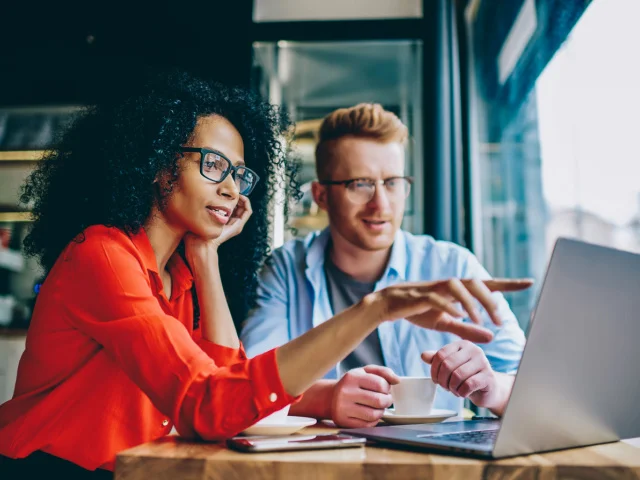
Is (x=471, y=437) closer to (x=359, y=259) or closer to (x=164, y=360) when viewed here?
(x=164, y=360)

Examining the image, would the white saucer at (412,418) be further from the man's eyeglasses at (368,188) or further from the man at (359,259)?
the man's eyeglasses at (368,188)

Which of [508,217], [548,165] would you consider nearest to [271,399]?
[548,165]

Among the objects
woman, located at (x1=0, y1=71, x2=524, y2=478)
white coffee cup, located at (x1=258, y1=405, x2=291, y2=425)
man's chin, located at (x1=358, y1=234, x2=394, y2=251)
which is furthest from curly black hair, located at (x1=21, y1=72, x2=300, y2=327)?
white coffee cup, located at (x1=258, y1=405, x2=291, y2=425)

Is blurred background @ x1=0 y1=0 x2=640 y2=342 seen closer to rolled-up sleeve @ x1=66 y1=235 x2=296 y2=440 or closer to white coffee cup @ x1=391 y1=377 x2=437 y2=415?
white coffee cup @ x1=391 y1=377 x2=437 y2=415

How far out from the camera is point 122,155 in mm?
1275

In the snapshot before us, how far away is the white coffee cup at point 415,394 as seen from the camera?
3.27 feet

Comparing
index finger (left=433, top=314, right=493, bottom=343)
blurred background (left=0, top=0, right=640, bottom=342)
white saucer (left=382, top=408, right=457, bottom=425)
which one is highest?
blurred background (left=0, top=0, right=640, bottom=342)

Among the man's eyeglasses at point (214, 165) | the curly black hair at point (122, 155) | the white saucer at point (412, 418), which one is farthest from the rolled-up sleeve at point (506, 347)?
the curly black hair at point (122, 155)

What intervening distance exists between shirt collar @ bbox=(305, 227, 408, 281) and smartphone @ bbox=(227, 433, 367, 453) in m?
1.05

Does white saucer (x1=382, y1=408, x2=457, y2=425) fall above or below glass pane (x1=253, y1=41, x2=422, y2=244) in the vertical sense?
below

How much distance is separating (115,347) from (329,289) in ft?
3.23

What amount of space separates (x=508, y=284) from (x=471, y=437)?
0.70 ft

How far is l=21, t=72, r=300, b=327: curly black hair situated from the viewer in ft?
4.12

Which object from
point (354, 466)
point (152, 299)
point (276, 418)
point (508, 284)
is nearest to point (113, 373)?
point (152, 299)
